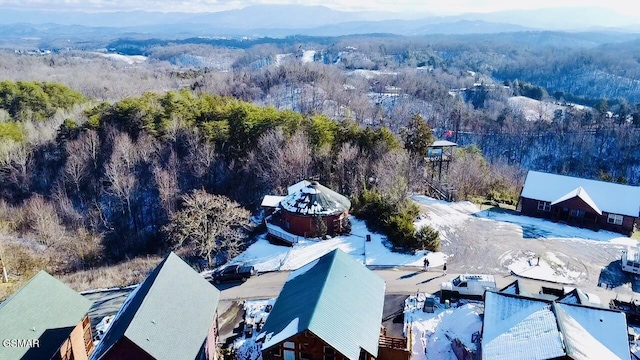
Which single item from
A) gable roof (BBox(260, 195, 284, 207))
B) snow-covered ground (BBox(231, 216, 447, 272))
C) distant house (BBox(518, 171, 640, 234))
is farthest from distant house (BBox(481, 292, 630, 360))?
gable roof (BBox(260, 195, 284, 207))

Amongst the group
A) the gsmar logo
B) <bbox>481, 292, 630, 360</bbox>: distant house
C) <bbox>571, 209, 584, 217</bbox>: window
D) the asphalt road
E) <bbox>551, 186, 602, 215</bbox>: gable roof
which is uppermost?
<bbox>481, 292, 630, 360</bbox>: distant house

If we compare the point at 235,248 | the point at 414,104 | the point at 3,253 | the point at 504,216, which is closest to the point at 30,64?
the point at 414,104

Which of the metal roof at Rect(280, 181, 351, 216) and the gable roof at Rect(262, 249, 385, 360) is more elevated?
the gable roof at Rect(262, 249, 385, 360)

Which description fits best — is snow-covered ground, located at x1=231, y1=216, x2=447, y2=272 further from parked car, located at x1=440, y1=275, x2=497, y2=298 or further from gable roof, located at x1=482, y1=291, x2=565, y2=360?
gable roof, located at x1=482, y1=291, x2=565, y2=360

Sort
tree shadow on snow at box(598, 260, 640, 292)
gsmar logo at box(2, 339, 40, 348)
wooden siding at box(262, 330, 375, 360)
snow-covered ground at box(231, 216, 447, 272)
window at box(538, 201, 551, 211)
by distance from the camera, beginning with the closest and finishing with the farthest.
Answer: gsmar logo at box(2, 339, 40, 348), wooden siding at box(262, 330, 375, 360), tree shadow on snow at box(598, 260, 640, 292), snow-covered ground at box(231, 216, 447, 272), window at box(538, 201, 551, 211)

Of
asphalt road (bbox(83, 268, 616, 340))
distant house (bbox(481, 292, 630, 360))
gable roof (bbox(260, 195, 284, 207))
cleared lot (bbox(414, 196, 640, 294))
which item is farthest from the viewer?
gable roof (bbox(260, 195, 284, 207))

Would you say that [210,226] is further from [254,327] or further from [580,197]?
[580,197]

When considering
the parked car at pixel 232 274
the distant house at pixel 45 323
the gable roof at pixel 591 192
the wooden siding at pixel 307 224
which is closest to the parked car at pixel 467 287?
the wooden siding at pixel 307 224

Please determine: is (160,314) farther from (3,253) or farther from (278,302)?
(3,253)
